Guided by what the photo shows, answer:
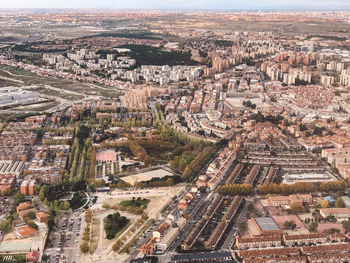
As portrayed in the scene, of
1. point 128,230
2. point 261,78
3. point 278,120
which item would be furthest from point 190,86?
point 128,230

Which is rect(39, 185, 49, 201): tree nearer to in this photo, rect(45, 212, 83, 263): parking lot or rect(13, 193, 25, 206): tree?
rect(13, 193, 25, 206): tree

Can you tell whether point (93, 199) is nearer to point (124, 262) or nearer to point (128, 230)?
point (128, 230)

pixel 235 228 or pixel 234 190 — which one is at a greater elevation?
pixel 234 190

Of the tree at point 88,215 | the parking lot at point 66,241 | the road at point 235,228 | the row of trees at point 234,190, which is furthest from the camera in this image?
the row of trees at point 234,190

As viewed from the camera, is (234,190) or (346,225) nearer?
(346,225)

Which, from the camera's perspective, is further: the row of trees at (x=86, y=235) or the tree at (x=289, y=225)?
the tree at (x=289, y=225)

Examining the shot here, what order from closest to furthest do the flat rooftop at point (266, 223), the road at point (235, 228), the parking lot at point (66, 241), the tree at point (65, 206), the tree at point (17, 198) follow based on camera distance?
the parking lot at point (66, 241), the road at point (235, 228), the flat rooftop at point (266, 223), the tree at point (65, 206), the tree at point (17, 198)

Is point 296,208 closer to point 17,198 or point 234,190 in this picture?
point 234,190

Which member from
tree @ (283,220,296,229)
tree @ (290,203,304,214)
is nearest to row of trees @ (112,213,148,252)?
tree @ (283,220,296,229)

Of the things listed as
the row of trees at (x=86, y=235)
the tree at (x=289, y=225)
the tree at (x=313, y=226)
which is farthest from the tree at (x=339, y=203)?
the row of trees at (x=86, y=235)

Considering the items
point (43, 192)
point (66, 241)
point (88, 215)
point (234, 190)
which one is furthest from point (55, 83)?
point (66, 241)

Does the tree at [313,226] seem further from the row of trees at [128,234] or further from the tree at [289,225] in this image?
the row of trees at [128,234]
